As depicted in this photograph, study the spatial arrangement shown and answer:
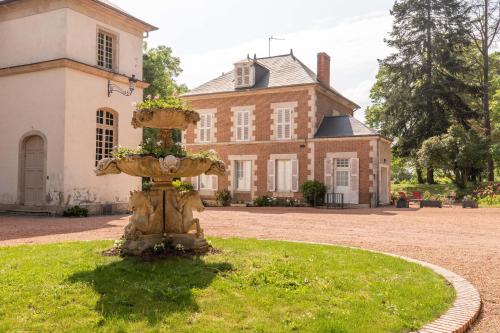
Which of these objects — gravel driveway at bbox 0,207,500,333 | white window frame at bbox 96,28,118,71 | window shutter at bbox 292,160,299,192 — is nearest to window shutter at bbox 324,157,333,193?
window shutter at bbox 292,160,299,192

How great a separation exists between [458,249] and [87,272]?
6.76 meters

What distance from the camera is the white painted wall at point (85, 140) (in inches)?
590

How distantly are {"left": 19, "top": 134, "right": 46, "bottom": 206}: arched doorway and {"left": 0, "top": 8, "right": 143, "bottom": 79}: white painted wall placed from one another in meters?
2.76

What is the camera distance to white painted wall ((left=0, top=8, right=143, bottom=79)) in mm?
15047

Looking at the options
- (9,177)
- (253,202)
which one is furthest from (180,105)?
(253,202)

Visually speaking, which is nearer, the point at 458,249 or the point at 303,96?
the point at 458,249

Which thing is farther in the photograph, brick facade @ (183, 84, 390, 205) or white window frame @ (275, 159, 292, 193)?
white window frame @ (275, 159, 292, 193)

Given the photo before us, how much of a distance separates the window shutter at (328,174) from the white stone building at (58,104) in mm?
10018

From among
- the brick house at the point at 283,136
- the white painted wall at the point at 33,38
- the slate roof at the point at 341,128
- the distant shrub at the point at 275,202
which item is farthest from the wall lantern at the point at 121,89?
the slate roof at the point at 341,128

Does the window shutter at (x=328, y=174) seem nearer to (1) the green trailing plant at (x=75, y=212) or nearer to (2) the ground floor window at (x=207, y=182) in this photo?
(2) the ground floor window at (x=207, y=182)

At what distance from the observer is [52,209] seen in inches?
584

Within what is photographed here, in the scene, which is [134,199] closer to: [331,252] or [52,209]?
[331,252]

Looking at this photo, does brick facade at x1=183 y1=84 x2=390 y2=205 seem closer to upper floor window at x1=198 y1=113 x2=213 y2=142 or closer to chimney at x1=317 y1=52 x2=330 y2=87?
upper floor window at x1=198 y1=113 x2=213 y2=142

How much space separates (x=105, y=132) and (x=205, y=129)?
9.60 metres
